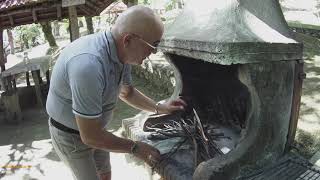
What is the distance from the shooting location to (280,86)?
9.62 ft

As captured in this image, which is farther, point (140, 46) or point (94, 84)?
point (140, 46)

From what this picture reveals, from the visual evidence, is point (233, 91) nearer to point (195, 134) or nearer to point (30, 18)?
point (195, 134)

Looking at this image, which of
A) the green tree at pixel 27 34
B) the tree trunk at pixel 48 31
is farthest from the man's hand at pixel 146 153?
the green tree at pixel 27 34

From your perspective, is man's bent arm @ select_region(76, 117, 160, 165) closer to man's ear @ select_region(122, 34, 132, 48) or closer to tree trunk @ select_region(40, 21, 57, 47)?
man's ear @ select_region(122, 34, 132, 48)

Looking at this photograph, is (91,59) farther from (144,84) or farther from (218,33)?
(144,84)

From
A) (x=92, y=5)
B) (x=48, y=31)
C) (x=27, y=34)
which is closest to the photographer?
(x=92, y=5)

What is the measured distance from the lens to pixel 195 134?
11.0 ft

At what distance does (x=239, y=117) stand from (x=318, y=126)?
105cm

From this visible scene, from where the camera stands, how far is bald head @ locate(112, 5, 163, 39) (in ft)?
6.94

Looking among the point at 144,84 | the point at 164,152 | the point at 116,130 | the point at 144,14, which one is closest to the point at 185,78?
the point at 164,152

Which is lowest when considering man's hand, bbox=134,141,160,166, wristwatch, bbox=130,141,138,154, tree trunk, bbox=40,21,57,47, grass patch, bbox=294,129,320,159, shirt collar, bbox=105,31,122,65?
tree trunk, bbox=40,21,57,47

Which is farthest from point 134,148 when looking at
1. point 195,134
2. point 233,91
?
point 233,91

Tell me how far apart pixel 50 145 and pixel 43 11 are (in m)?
3.79

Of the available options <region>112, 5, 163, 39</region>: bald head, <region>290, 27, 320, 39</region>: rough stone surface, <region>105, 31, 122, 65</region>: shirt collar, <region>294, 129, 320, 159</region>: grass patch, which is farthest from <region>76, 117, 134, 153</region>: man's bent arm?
<region>290, 27, 320, 39</region>: rough stone surface
